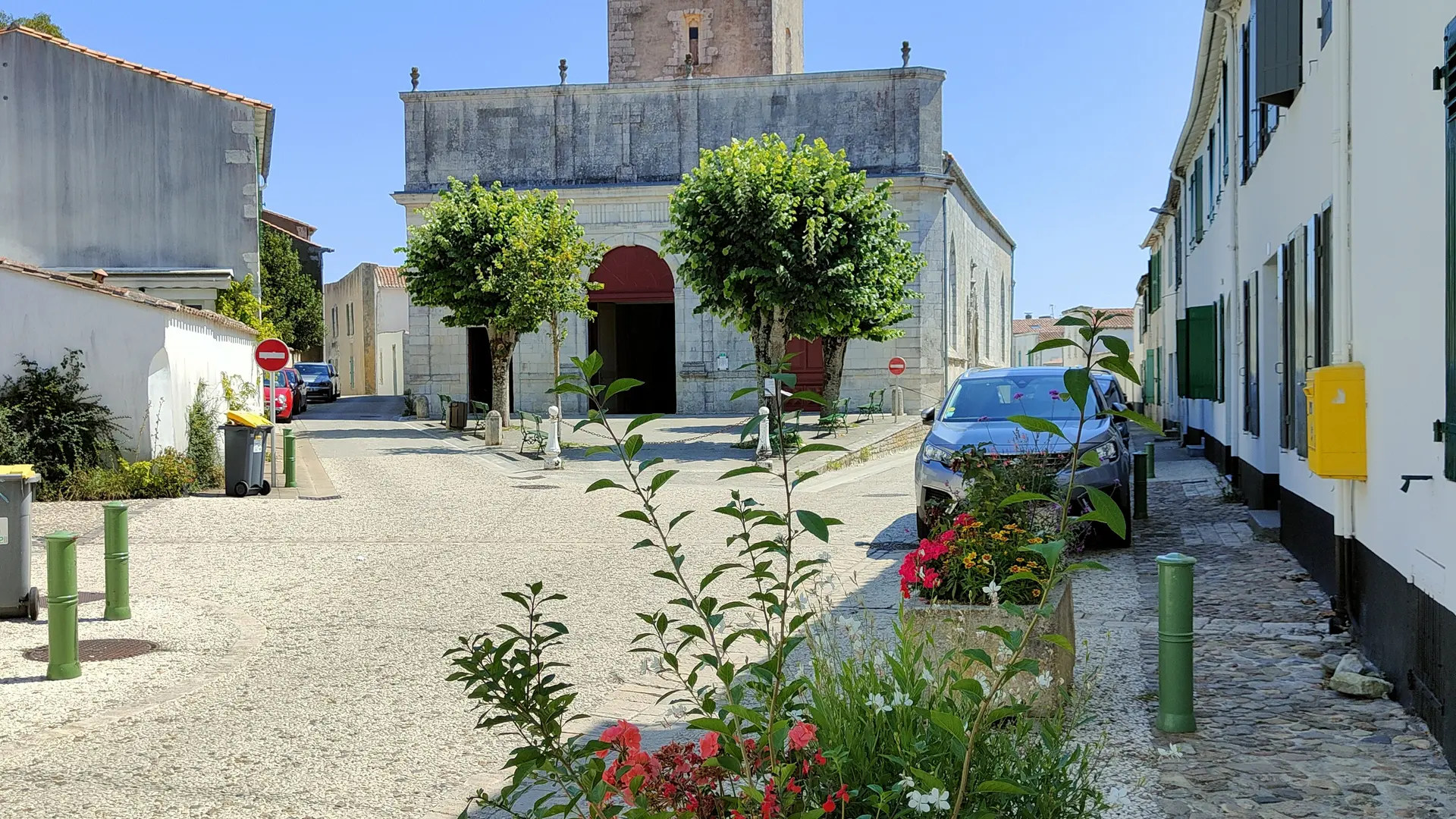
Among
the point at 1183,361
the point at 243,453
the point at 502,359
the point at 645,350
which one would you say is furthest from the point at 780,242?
the point at 645,350

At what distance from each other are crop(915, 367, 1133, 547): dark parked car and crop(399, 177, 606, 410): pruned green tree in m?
17.7

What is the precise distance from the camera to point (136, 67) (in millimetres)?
24656

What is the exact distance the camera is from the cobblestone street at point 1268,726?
4.36m

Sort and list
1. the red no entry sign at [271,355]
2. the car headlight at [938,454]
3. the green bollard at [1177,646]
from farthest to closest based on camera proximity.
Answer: the red no entry sign at [271,355]
the car headlight at [938,454]
the green bollard at [1177,646]

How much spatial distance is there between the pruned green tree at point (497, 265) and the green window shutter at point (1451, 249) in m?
24.4

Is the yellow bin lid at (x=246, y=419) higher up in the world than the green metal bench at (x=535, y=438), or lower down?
higher up

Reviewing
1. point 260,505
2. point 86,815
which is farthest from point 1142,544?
point 260,505

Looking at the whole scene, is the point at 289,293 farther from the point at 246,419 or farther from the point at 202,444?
the point at 246,419

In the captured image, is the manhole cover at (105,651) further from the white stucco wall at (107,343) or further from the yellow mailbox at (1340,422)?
the white stucco wall at (107,343)

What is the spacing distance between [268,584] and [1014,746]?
305 inches

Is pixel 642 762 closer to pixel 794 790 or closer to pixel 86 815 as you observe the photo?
pixel 794 790

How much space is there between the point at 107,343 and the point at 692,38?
3442cm

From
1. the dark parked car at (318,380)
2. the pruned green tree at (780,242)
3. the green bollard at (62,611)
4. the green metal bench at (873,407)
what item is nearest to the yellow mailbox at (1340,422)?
the green bollard at (62,611)

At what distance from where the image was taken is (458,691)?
20.8 ft
